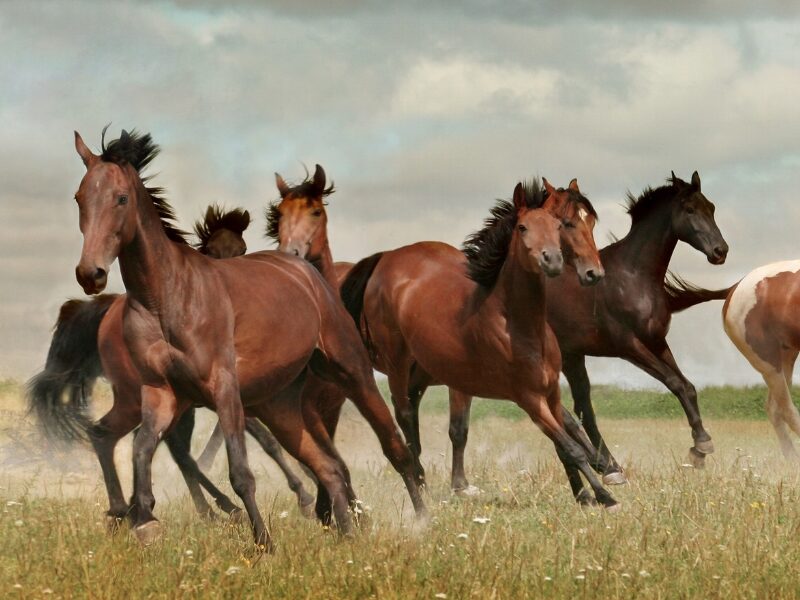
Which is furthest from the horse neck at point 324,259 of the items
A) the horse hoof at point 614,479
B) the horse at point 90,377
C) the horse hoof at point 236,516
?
the horse hoof at point 614,479

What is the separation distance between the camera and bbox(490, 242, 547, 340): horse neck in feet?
26.7

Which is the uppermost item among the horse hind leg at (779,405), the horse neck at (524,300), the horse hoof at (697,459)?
the horse neck at (524,300)

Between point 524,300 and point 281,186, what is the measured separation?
2868 millimetres

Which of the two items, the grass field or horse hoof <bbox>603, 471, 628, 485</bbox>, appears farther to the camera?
horse hoof <bbox>603, 471, 628, 485</bbox>

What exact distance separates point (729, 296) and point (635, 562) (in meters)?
7.59

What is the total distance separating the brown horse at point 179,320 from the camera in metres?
6.07

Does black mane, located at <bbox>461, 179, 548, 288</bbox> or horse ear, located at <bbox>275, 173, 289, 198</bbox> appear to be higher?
horse ear, located at <bbox>275, 173, 289, 198</bbox>

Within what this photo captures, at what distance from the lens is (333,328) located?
7.41 m

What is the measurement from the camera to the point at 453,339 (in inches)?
347

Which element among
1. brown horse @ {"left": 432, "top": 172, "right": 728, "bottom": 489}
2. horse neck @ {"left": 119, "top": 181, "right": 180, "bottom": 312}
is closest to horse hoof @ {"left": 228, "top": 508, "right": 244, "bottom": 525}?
horse neck @ {"left": 119, "top": 181, "right": 180, "bottom": 312}

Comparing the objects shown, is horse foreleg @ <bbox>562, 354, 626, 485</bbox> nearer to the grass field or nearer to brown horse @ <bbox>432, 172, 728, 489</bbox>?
brown horse @ <bbox>432, 172, 728, 489</bbox>

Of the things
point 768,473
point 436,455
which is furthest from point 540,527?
point 436,455

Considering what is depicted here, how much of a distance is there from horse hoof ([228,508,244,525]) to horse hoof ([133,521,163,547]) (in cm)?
100

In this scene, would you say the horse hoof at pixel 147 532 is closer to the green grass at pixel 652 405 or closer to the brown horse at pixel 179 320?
the brown horse at pixel 179 320
